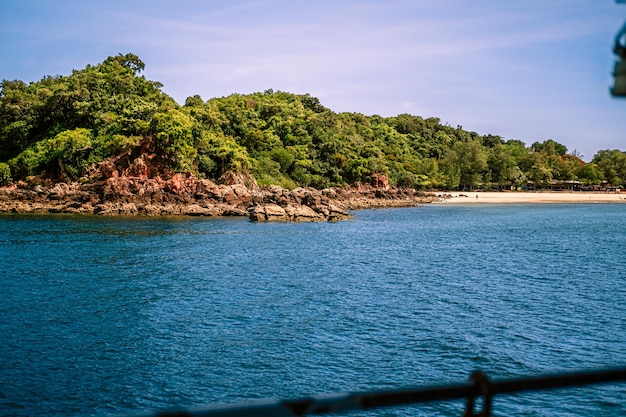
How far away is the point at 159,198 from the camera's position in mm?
64312

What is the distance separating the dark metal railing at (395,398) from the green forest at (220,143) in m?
66.8

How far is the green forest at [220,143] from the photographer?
69562mm

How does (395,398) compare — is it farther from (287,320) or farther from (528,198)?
(528,198)

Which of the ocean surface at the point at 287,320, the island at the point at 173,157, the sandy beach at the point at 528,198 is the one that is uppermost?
the island at the point at 173,157

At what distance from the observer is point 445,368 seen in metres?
17.4

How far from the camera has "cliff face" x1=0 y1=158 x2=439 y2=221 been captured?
61062 mm

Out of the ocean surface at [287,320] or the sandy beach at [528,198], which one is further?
the sandy beach at [528,198]

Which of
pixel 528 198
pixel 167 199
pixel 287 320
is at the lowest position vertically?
pixel 287 320

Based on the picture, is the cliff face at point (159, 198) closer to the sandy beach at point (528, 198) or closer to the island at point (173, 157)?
the island at point (173, 157)

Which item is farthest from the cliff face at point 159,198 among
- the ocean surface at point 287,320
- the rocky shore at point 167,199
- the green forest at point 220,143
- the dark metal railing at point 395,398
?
the dark metal railing at point 395,398

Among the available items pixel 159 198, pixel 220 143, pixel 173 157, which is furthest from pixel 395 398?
pixel 220 143

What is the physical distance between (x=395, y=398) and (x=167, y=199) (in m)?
64.8

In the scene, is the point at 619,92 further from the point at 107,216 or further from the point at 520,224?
the point at 520,224

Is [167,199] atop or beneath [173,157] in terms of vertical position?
beneath
